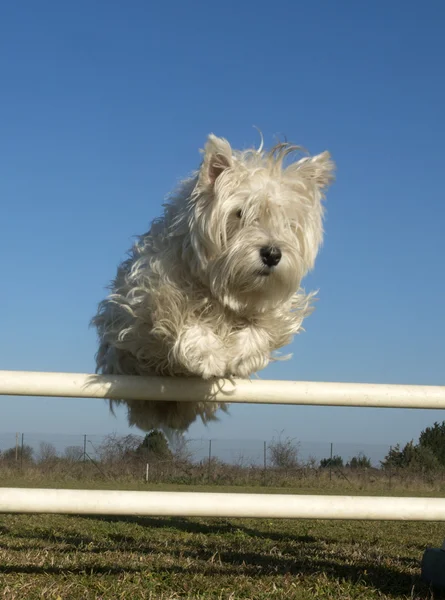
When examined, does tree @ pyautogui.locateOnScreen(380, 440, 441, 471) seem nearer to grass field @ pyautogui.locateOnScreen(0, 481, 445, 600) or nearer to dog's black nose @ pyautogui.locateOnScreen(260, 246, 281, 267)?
grass field @ pyautogui.locateOnScreen(0, 481, 445, 600)

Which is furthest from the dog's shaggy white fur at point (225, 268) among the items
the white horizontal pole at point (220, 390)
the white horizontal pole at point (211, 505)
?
the white horizontal pole at point (211, 505)

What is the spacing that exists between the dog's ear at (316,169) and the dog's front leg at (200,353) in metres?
1.21

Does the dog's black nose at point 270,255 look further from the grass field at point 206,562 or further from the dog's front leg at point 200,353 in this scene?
the grass field at point 206,562

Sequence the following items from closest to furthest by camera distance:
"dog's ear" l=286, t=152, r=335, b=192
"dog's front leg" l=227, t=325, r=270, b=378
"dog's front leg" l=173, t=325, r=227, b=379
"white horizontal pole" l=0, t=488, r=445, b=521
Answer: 1. "white horizontal pole" l=0, t=488, r=445, b=521
2. "dog's front leg" l=173, t=325, r=227, b=379
3. "dog's front leg" l=227, t=325, r=270, b=378
4. "dog's ear" l=286, t=152, r=335, b=192

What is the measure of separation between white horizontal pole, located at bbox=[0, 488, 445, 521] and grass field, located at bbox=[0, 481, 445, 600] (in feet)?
1.83

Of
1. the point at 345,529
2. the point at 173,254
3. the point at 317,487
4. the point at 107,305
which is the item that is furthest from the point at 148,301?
the point at 317,487

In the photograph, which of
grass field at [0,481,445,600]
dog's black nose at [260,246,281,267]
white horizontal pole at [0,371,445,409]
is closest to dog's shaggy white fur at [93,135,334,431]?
dog's black nose at [260,246,281,267]

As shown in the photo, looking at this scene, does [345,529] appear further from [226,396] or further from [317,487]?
[317,487]

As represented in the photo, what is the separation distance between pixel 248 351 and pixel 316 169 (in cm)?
127

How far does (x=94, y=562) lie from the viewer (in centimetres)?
510

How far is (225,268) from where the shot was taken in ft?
13.7

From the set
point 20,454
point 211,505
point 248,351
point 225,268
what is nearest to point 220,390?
point 248,351

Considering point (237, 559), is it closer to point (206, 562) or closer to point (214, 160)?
point (206, 562)

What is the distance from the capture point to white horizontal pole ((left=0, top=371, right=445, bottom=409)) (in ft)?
12.0
